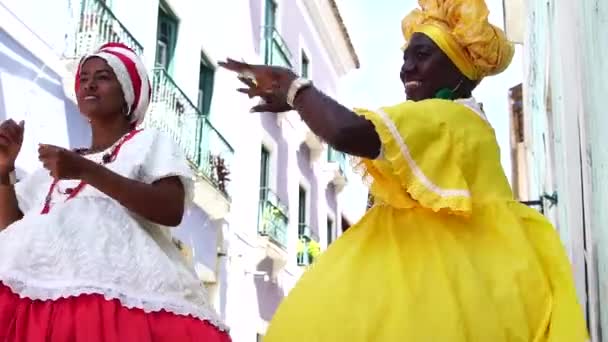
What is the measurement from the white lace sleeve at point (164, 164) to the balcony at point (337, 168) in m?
18.9

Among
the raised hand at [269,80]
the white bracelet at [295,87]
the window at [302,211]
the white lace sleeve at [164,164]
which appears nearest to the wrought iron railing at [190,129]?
the window at [302,211]

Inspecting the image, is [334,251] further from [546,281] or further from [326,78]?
[326,78]

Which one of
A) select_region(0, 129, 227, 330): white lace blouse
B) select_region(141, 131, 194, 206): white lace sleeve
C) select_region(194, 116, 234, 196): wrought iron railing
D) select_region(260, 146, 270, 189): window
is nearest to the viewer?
select_region(0, 129, 227, 330): white lace blouse

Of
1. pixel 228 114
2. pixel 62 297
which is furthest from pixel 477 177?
pixel 228 114

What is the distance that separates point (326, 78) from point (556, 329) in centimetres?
2106

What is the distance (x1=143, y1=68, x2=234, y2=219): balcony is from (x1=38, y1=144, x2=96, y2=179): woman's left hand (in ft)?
26.1

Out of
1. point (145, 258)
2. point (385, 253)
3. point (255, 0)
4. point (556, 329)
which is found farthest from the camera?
point (255, 0)

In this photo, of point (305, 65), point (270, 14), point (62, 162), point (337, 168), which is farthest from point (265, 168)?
point (62, 162)

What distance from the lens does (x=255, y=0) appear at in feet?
53.1

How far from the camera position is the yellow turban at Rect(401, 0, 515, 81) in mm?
2254

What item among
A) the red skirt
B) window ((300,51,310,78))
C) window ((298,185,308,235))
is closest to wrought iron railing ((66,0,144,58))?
the red skirt

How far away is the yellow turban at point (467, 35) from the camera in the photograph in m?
2.25

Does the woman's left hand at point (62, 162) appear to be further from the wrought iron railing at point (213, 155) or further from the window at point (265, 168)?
the window at point (265, 168)

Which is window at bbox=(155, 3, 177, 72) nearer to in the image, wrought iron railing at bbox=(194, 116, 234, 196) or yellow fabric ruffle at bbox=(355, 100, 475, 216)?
wrought iron railing at bbox=(194, 116, 234, 196)
